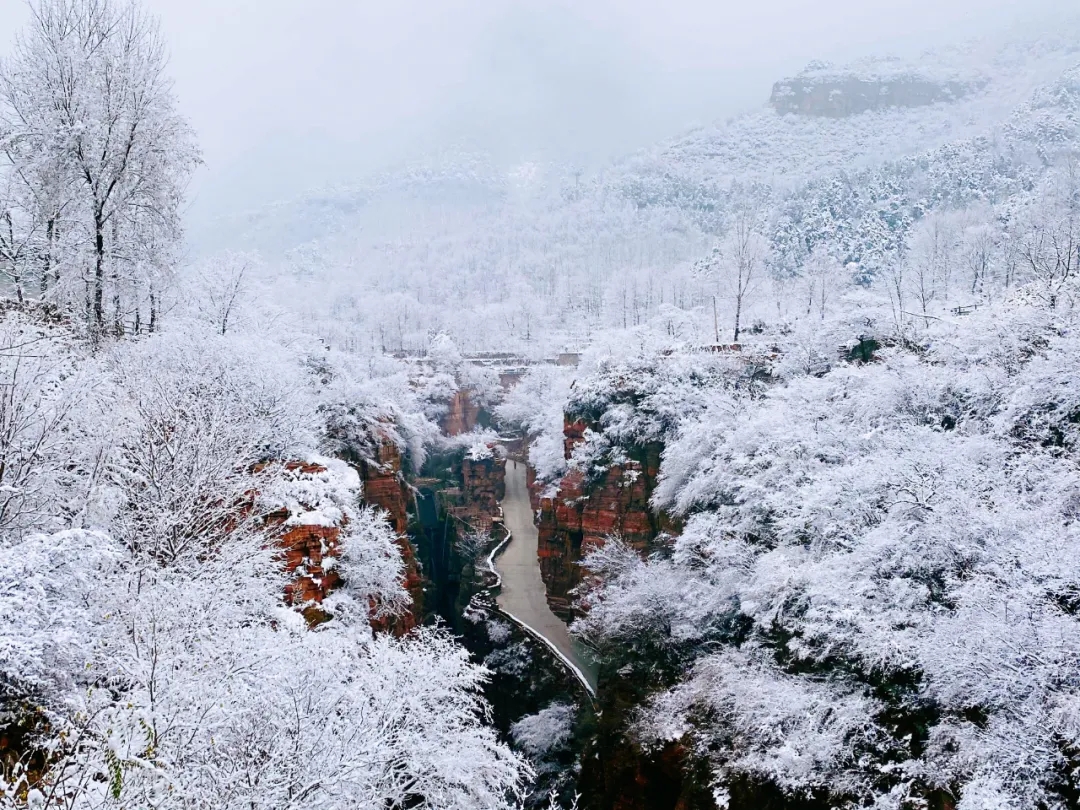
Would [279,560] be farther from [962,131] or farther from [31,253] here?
[962,131]

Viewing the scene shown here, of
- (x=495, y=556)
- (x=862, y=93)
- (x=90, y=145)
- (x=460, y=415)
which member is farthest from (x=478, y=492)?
(x=862, y=93)

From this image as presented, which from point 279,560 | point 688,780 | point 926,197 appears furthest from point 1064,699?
point 926,197

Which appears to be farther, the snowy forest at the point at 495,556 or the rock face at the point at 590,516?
the rock face at the point at 590,516

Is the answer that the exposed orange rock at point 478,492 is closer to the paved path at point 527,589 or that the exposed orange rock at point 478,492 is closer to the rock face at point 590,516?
the paved path at point 527,589

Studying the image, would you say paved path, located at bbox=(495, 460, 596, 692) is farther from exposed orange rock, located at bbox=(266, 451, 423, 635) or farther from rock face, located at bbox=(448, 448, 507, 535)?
exposed orange rock, located at bbox=(266, 451, 423, 635)

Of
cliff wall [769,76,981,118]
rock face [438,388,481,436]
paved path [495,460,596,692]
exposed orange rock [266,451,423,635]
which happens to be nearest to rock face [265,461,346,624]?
exposed orange rock [266,451,423,635]

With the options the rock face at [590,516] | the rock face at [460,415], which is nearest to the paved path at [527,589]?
the rock face at [590,516]

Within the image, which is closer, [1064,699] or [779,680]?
[1064,699]
